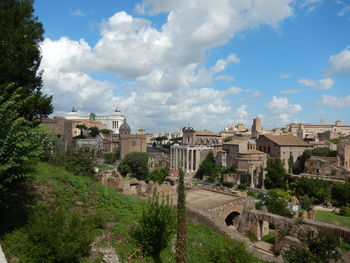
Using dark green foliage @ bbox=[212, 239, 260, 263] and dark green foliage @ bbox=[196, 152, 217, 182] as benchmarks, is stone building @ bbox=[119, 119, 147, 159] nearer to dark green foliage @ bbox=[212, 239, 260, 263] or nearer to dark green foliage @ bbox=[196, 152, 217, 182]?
dark green foliage @ bbox=[196, 152, 217, 182]

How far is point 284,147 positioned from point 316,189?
1950 cm

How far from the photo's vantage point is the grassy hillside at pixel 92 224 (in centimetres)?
562

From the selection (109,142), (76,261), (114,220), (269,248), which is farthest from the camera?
(109,142)

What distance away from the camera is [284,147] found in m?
47.1

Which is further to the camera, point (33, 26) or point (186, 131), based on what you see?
point (186, 131)

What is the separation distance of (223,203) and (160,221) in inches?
377

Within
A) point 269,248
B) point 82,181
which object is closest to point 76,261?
point 82,181

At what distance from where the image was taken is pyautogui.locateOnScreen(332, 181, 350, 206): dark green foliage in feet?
88.5

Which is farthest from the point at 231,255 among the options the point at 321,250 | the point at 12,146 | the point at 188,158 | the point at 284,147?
the point at 188,158

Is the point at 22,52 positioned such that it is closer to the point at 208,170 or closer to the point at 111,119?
the point at 208,170

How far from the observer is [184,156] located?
60.5 metres

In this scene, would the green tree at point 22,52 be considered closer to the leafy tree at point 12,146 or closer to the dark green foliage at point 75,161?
the dark green foliage at point 75,161

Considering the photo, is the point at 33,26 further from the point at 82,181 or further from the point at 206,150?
the point at 206,150

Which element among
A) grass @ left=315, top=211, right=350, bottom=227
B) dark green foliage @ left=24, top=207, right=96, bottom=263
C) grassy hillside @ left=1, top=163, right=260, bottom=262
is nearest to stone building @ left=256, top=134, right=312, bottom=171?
grass @ left=315, top=211, right=350, bottom=227
